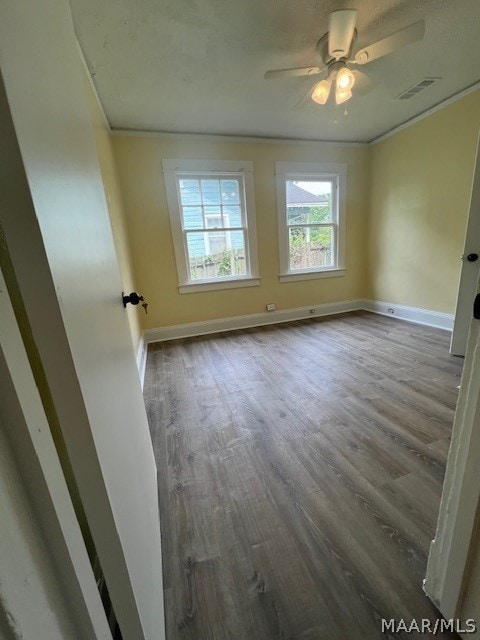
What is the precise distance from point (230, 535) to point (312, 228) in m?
3.87

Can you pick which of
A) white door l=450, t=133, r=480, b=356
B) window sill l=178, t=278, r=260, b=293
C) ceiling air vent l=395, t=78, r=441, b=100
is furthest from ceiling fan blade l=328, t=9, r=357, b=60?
window sill l=178, t=278, r=260, b=293

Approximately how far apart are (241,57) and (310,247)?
8.20 ft

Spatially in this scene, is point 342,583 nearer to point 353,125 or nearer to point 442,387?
point 442,387

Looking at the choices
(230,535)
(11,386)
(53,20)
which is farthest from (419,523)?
(53,20)

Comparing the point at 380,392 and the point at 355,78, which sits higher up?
the point at 355,78

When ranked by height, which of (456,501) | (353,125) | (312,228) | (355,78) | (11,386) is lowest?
(456,501)

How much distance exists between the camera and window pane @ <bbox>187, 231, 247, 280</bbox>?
352 cm

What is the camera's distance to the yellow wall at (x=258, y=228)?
3119mm

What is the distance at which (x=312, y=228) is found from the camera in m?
3.95

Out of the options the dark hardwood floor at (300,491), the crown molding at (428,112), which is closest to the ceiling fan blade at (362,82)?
the crown molding at (428,112)

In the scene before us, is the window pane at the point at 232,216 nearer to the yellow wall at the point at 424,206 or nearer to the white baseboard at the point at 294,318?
the white baseboard at the point at 294,318

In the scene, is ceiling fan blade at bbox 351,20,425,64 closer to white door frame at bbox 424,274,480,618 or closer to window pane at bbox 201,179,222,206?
white door frame at bbox 424,274,480,618

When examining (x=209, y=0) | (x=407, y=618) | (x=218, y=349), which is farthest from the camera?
(x=218, y=349)

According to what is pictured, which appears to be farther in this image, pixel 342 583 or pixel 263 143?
pixel 263 143
